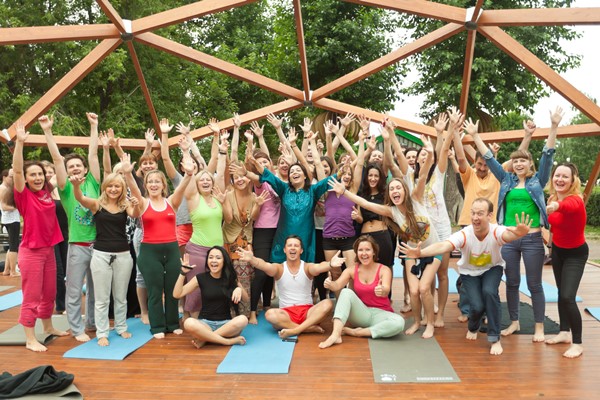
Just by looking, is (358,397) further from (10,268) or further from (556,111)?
(10,268)

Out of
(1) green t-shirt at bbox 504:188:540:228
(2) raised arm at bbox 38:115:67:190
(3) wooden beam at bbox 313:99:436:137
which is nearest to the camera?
(2) raised arm at bbox 38:115:67:190

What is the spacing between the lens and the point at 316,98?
8.30m

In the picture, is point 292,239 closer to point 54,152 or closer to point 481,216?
point 481,216

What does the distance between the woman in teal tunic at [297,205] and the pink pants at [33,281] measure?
222 cm

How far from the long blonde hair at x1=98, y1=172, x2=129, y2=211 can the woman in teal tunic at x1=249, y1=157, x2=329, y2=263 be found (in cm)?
139

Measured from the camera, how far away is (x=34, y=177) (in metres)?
4.94

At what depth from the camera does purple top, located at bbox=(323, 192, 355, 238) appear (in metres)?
5.73

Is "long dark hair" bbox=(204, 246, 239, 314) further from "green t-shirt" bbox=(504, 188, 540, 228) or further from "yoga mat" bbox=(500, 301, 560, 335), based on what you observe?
"yoga mat" bbox=(500, 301, 560, 335)

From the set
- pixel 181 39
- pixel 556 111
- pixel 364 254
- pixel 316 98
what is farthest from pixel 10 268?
pixel 181 39

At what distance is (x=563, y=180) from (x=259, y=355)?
301 centimetres

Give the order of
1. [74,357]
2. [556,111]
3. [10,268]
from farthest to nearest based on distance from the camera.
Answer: [10,268] → [556,111] → [74,357]

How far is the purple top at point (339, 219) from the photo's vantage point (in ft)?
18.8

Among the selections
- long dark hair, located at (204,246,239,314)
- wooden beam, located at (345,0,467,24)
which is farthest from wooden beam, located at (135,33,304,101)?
long dark hair, located at (204,246,239,314)

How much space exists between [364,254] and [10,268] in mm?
6890
